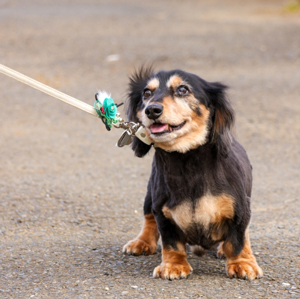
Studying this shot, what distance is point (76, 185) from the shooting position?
637cm

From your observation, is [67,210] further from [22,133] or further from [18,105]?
[18,105]

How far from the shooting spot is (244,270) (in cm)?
373

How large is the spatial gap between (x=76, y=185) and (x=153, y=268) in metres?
2.45

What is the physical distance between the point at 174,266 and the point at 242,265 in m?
0.44

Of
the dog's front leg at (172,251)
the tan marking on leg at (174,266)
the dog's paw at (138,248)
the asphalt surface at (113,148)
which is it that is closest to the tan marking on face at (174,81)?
the asphalt surface at (113,148)

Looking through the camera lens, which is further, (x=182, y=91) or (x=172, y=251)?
(x=172, y=251)

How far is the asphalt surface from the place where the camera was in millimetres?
3883

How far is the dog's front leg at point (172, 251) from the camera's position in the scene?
12.5 feet

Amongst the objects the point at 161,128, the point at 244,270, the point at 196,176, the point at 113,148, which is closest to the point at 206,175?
the point at 196,176

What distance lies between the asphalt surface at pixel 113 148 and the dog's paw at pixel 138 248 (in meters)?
0.05

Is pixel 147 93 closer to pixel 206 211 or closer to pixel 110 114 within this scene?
pixel 110 114

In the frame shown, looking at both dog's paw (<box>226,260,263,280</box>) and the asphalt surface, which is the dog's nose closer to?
the asphalt surface

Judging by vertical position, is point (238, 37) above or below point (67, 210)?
above

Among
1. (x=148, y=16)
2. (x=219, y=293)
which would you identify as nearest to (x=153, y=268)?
(x=219, y=293)
